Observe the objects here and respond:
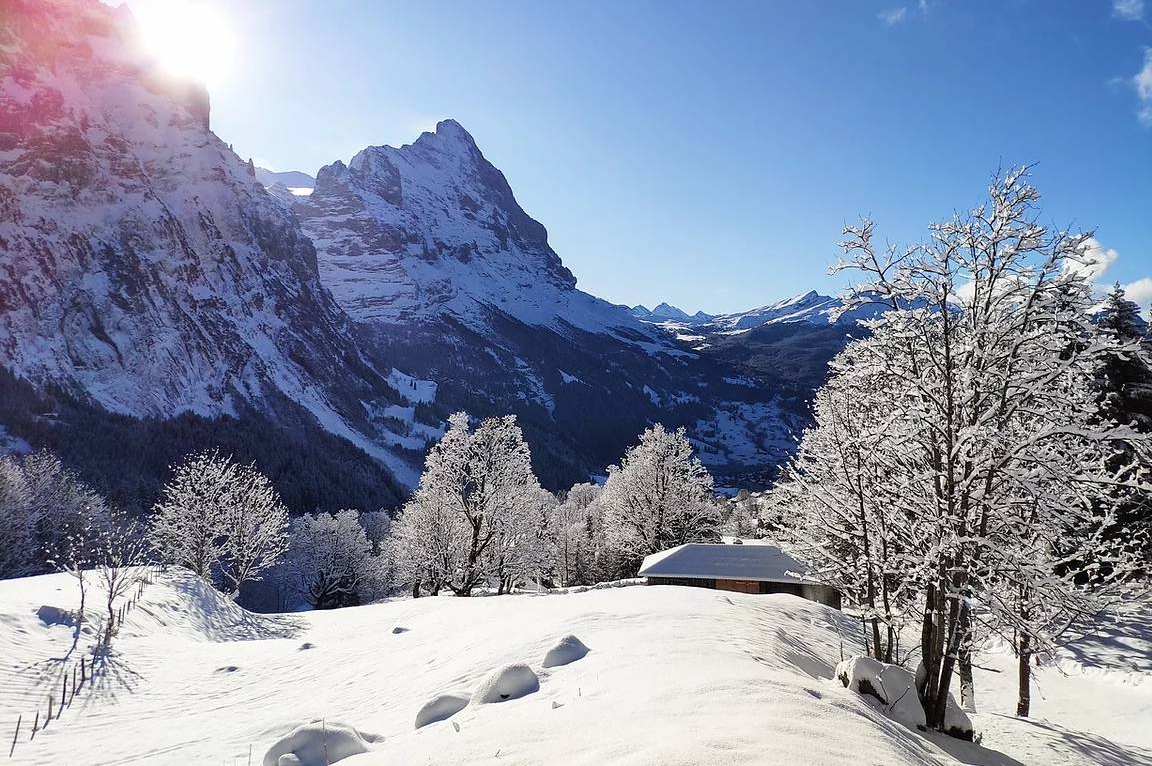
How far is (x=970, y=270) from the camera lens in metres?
10.7

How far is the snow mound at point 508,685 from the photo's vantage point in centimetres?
864

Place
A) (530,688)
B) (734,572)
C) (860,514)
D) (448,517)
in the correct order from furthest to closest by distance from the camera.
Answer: (448,517)
(734,572)
(860,514)
(530,688)

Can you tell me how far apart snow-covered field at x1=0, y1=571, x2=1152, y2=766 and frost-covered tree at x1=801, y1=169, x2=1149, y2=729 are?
7.90ft

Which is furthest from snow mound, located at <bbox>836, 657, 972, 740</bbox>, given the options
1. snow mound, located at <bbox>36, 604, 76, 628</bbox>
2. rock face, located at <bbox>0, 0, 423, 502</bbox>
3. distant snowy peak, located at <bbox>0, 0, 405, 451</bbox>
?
distant snowy peak, located at <bbox>0, 0, 405, 451</bbox>

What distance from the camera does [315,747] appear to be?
300 inches

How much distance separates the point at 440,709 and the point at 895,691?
777 cm

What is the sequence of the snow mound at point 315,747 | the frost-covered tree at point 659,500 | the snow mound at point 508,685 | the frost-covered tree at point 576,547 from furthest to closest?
the frost-covered tree at point 576,547, the frost-covered tree at point 659,500, the snow mound at point 508,685, the snow mound at point 315,747

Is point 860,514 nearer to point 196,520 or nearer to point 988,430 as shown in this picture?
point 988,430

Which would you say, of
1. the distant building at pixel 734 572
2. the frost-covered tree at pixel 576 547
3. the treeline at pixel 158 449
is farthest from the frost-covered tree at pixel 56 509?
the distant building at pixel 734 572

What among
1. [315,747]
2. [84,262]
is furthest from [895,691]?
[84,262]

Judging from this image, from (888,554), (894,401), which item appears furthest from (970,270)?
(888,554)

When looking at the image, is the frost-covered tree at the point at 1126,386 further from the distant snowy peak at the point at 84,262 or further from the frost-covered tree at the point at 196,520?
the distant snowy peak at the point at 84,262

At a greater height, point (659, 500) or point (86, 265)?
point (86, 265)

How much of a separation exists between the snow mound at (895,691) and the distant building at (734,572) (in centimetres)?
1999
